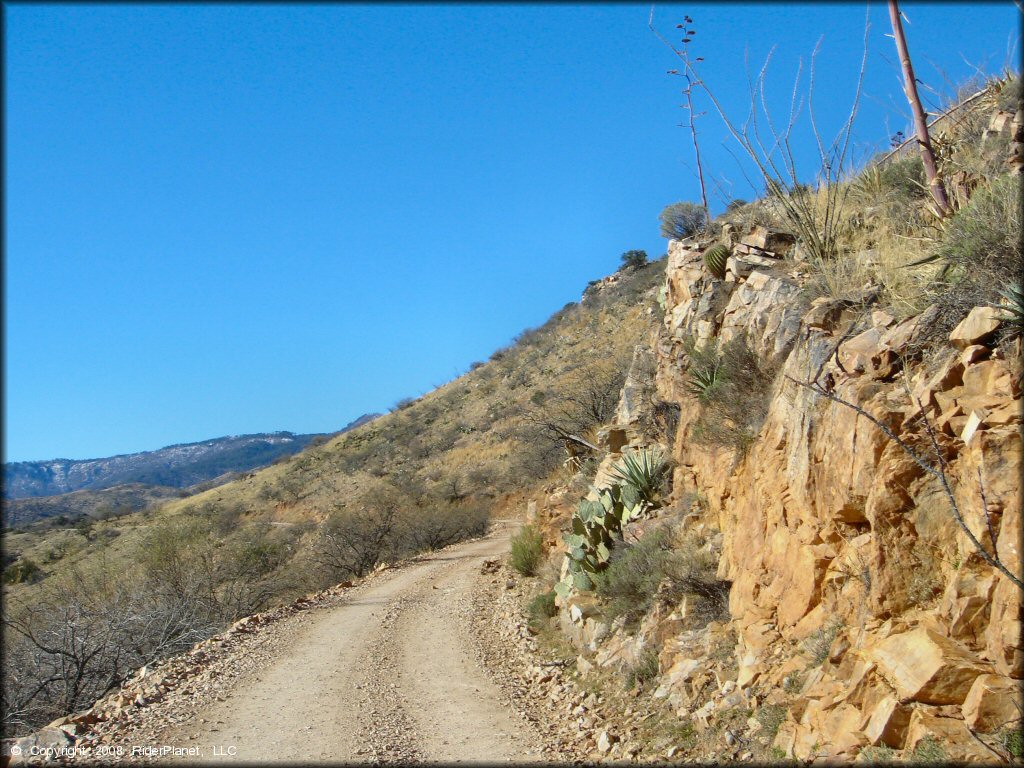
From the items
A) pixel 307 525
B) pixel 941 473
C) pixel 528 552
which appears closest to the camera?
pixel 941 473

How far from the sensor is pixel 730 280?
9.72 m

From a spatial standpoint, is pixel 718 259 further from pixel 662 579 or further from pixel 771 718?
pixel 771 718

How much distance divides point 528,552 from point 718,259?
7931 millimetres

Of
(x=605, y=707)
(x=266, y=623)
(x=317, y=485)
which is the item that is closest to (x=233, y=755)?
(x=605, y=707)

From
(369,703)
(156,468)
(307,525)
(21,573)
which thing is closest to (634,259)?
(307,525)

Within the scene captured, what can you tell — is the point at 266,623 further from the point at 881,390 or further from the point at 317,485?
the point at 317,485

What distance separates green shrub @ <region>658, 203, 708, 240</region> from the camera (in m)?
15.2

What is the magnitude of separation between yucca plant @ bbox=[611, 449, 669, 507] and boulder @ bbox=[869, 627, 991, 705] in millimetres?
5962

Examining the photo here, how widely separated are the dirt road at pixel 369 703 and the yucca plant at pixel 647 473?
3.46 metres

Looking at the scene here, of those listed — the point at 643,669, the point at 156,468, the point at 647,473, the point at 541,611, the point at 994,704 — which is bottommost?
the point at 541,611

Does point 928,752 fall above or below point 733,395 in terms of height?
below

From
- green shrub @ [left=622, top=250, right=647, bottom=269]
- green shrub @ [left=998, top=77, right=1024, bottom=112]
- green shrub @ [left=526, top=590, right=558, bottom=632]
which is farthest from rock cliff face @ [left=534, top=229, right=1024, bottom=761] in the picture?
green shrub @ [left=622, top=250, right=647, bottom=269]

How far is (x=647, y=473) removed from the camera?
10.8 metres

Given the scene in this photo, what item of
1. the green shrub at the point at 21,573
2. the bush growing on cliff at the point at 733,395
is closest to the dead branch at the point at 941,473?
the bush growing on cliff at the point at 733,395
